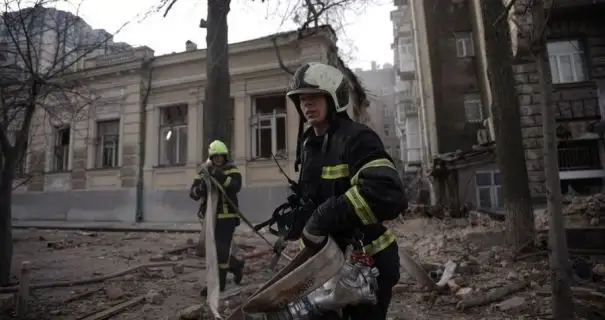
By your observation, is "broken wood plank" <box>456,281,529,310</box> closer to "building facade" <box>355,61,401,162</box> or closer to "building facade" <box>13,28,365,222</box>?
"building facade" <box>13,28,365,222</box>

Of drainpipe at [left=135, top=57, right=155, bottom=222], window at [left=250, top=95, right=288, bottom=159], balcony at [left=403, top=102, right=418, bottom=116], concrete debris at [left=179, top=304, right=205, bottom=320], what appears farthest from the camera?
balcony at [left=403, top=102, right=418, bottom=116]

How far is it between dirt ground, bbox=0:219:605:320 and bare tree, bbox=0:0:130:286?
4.43 feet

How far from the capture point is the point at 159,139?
1675 cm

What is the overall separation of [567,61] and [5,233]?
51.6 ft

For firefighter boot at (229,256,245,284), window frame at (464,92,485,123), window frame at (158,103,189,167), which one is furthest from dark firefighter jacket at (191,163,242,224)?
window frame at (464,92,485,123)

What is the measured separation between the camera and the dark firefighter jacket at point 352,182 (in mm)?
1626

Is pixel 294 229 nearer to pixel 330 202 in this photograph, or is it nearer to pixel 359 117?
pixel 330 202

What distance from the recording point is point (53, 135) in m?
18.7

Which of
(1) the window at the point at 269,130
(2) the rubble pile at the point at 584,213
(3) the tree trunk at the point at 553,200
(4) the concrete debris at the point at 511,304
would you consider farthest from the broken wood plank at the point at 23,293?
(1) the window at the point at 269,130

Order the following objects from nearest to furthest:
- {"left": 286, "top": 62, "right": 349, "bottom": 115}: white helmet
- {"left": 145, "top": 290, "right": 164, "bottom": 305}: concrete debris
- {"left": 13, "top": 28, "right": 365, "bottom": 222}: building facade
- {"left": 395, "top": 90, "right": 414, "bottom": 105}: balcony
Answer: {"left": 286, "top": 62, "right": 349, "bottom": 115}: white helmet, {"left": 145, "top": 290, "right": 164, "bottom": 305}: concrete debris, {"left": 13, "top": 28, "right": 365, "bottom": 222}: building facade, {"left": 395, "top": 90, "right": 414, "bottom": 105}: balcony

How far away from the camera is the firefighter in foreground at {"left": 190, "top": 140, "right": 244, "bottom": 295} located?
5188 mm

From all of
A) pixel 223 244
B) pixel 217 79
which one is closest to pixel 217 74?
pixel 217 79

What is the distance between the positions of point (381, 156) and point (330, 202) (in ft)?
1.01

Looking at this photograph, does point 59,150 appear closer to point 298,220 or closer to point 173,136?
point 173,136
